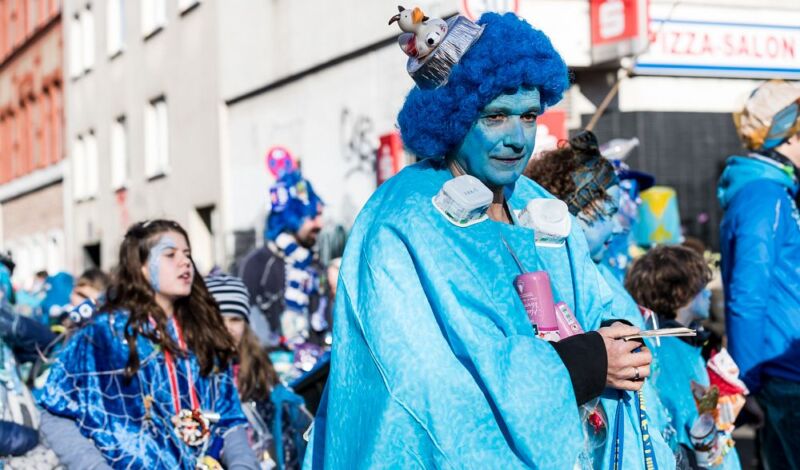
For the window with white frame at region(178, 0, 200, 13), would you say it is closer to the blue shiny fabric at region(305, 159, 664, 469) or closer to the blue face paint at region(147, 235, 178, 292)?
the blue face paint at region(147, 235, 178, 292)

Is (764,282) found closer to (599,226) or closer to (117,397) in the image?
(599,226)

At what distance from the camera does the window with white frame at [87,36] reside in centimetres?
2712

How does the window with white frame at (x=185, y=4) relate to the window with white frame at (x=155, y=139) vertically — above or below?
above

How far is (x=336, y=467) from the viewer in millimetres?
2912

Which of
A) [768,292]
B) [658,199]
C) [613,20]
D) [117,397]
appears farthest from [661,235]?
[117,397]

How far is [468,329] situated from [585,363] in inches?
11.6

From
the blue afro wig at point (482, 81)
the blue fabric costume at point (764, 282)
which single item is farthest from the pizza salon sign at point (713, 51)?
the blue afro wig at point (482, 81)

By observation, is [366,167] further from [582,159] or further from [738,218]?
[582,159]

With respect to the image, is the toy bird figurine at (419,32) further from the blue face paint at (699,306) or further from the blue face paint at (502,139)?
the blue face paint at (699,306)

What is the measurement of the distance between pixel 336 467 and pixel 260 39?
15.0 meters

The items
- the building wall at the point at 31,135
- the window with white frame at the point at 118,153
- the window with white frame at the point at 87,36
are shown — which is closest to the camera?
the window with white frame at the point at 118,153

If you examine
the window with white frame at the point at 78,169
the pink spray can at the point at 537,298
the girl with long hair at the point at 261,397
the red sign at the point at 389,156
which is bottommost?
the girl with long hair at the point at 261,397

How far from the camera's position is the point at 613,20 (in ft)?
37.3

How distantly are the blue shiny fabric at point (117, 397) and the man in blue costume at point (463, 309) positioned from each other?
176cm
